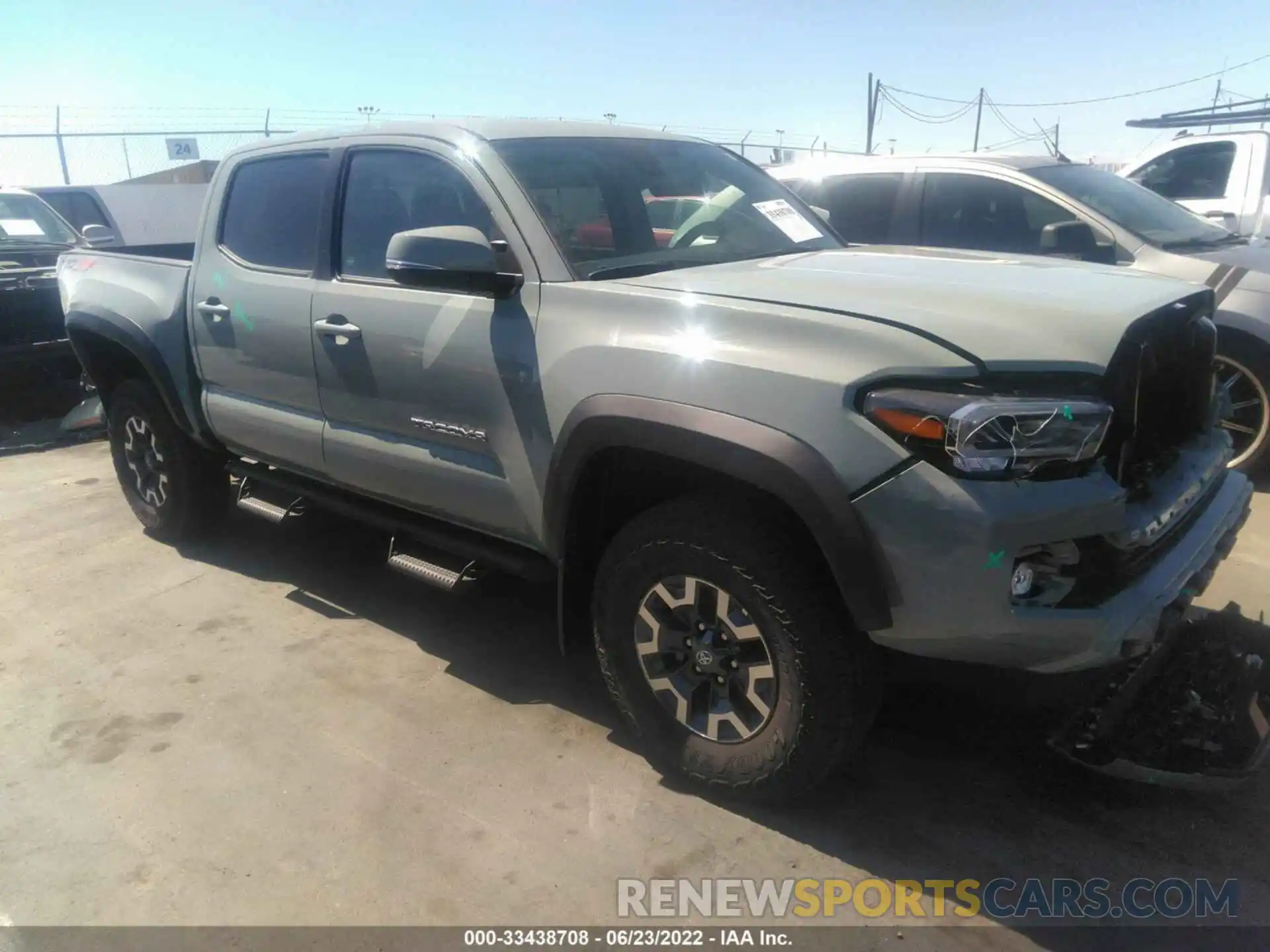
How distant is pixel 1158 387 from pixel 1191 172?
7234 millimetres

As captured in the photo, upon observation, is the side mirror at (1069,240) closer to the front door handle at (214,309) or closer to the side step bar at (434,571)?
the side step bar at (434,571)

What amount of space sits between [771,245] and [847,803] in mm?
1919

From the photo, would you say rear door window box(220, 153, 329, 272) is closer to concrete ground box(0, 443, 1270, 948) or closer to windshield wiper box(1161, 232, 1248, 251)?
concrete ground box(0, 443, 1270, 948)

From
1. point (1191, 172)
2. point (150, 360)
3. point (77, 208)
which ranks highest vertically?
point (1191, 172)

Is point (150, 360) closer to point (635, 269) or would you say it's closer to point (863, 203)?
point (635, 269)

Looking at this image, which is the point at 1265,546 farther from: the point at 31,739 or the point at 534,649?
the point at 31,739

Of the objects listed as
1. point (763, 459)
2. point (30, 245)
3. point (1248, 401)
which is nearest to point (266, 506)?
point (763, 459)

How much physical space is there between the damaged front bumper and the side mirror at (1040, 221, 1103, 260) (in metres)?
2.46

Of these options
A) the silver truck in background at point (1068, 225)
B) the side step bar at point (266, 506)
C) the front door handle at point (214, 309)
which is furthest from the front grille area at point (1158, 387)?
the front door handle at point (214, 309)

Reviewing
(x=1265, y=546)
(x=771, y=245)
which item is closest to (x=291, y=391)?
(x=771, y=245)

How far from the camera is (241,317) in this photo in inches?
157

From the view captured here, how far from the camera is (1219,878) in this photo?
7.93 feet

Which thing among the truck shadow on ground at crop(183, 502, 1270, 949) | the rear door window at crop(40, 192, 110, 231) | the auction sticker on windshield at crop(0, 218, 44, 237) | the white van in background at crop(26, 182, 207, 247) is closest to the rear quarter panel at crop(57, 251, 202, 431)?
the truck shadow on ground at crop(183, 502, 1270, 949)

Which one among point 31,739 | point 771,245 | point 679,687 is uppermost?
point 771,245
